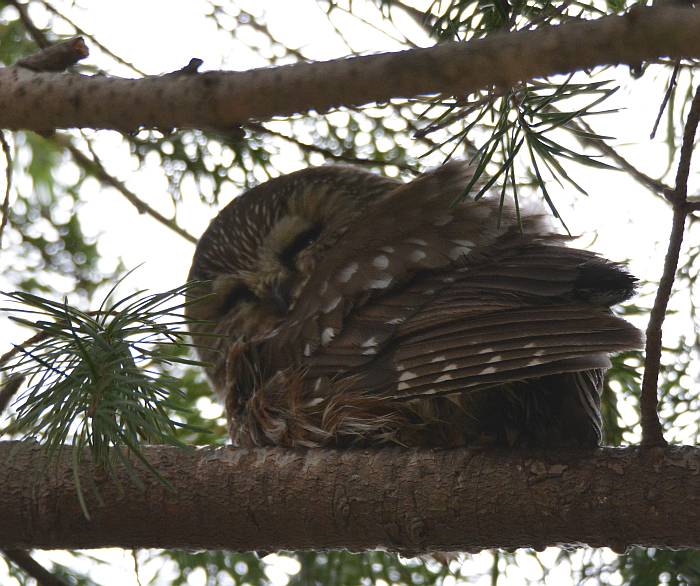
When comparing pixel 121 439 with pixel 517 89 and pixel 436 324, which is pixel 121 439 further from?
pixel 517 89

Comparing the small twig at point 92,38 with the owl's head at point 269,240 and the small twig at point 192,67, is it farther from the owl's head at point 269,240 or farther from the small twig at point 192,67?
the small twig at point 192,67

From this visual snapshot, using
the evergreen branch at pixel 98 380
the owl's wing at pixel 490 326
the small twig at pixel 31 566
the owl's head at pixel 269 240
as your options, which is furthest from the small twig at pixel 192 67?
the owl's head at pixel 269 240

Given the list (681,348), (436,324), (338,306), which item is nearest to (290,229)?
(338,306)

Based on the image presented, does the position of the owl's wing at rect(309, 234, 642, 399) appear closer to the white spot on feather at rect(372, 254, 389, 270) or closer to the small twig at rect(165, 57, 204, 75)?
the white spot on feather at rect(372, 254, 389, 270)

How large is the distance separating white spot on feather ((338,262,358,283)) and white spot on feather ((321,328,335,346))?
14 cm

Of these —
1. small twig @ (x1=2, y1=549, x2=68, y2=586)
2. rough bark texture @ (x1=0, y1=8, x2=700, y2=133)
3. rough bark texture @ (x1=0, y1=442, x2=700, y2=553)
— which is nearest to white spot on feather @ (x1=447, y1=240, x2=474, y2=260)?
rough bark texture @ (x1=0, y1=442, x2=700, y2=553)

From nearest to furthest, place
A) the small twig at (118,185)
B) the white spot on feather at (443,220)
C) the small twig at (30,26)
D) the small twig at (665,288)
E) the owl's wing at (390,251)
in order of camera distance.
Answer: the small twig at (665,288)
the owl's wing at (390,251)
the white spot on feather at (443,220)
the small twig at (30,26)
the small twig at (118,185)

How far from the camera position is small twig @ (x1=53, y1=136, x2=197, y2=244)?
9.87 feet

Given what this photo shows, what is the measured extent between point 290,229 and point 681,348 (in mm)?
1168

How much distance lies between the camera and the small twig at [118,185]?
3008mm

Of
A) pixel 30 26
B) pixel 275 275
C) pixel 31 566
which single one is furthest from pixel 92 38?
pixel 31 566

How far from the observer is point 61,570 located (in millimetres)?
2832

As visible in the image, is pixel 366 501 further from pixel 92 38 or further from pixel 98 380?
pixel 92 38

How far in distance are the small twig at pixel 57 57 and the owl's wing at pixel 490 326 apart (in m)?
0.86
